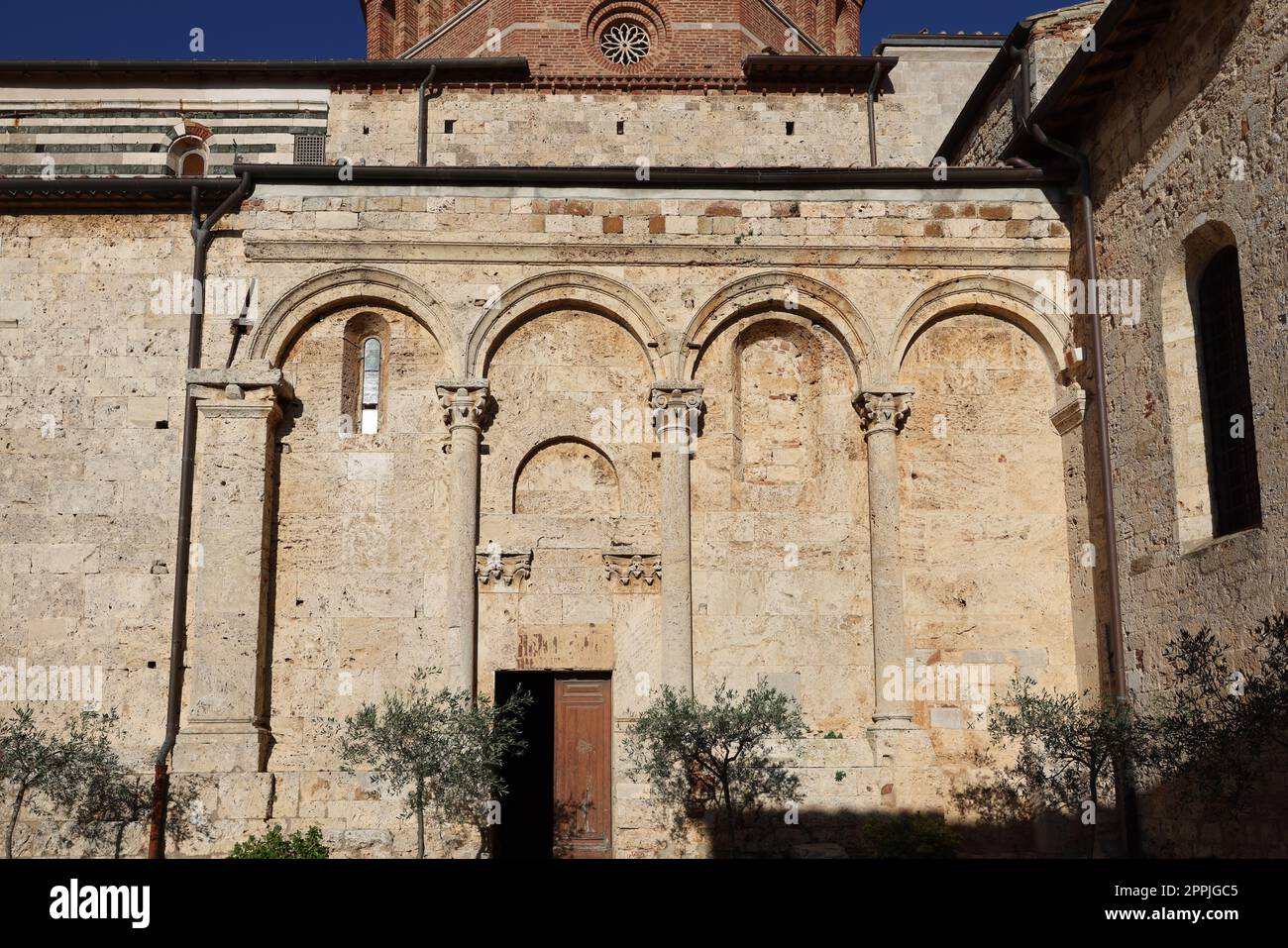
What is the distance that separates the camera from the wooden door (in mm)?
13641

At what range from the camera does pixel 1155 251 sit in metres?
12.4

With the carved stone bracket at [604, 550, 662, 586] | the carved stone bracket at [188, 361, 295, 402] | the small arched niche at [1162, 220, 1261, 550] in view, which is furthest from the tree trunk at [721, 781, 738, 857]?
the carved stone bracket at [188, 361, 295, 402]

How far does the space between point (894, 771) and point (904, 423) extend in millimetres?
3943

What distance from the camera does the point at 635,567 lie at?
14.0 metres

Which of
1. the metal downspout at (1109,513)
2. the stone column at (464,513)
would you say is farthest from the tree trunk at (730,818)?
the metal downspout at (1109,513)

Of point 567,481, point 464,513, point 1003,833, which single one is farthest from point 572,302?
point 1003,833

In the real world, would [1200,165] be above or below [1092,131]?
below

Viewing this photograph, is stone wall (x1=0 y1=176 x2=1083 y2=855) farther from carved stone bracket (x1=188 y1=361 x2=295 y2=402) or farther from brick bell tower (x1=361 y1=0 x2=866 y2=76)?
brick bell tower (x1=361 y1=0 x2=866 y2=76)

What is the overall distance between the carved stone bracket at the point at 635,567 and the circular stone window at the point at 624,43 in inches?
437

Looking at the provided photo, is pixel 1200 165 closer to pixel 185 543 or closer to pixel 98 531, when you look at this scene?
pixel 185 543

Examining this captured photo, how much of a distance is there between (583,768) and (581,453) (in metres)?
3.55

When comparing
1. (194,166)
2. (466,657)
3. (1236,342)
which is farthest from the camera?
(194,166)

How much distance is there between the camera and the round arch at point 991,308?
47.6 feet
